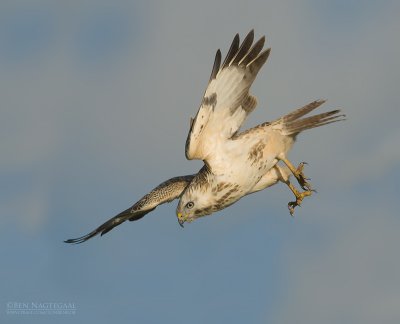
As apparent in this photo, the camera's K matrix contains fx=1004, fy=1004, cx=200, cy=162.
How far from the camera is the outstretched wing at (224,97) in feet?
58.6

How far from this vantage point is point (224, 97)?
18.0 meters

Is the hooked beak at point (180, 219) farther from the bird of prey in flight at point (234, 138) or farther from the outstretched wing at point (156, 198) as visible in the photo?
the outstretched wing at point (156, 198)

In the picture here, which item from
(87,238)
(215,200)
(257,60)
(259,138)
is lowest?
(87,238)

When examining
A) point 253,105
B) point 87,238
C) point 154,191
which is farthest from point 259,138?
point 87,238

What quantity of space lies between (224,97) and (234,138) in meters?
0.85

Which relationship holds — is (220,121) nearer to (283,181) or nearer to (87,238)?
(283,181)

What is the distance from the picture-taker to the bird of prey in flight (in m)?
18.0

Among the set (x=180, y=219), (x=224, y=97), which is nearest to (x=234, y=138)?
(x=224, y=97)

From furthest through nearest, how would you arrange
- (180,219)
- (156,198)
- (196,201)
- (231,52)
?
(156,198)
(180,219)
(196,201)
(231,52)

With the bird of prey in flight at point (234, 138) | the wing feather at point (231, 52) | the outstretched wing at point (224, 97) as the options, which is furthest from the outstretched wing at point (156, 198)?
the wing feather at point (231, 52)

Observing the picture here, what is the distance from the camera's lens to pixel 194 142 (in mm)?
17969

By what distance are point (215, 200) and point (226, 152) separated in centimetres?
93

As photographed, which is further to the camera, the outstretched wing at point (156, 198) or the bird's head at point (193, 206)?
the outstretched wing at point (156, 198)

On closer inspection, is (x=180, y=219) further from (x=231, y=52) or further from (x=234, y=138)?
(x=231, y=52)
